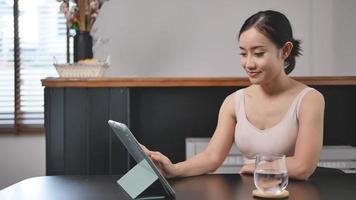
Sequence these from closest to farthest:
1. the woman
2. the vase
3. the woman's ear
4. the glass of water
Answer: the glass of water, the woman, the woman's ear, the vase

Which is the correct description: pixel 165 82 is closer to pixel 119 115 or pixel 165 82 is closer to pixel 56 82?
pixel 119 115

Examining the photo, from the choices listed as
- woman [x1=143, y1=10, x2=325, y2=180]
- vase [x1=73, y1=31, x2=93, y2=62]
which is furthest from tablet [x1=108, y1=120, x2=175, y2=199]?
vase [x1=73, y1=31, x2=93, y2=62]

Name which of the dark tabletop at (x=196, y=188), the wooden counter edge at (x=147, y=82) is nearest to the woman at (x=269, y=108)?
the dark tabletop at (x=196, y=188)

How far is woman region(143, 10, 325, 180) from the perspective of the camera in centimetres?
167

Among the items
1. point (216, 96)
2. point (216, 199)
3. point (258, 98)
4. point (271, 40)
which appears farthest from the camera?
point (216, 96)

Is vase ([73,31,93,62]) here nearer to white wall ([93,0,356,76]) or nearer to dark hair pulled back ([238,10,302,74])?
white wall ([93,0,356,76])

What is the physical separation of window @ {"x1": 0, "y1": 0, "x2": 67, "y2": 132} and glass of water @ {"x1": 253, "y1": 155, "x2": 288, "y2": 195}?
2288 millimetres

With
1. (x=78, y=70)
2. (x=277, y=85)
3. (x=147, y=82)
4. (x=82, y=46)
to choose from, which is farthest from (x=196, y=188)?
(x=82, y=46)

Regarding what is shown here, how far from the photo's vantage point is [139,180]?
1239 millimetres

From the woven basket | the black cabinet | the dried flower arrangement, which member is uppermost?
the dried flower arrangement

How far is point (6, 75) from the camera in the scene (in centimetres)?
331

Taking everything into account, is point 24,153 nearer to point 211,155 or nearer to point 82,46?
point 82,46

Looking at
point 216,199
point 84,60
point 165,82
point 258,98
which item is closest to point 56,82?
point 84,60

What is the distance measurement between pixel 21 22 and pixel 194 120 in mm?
1285
